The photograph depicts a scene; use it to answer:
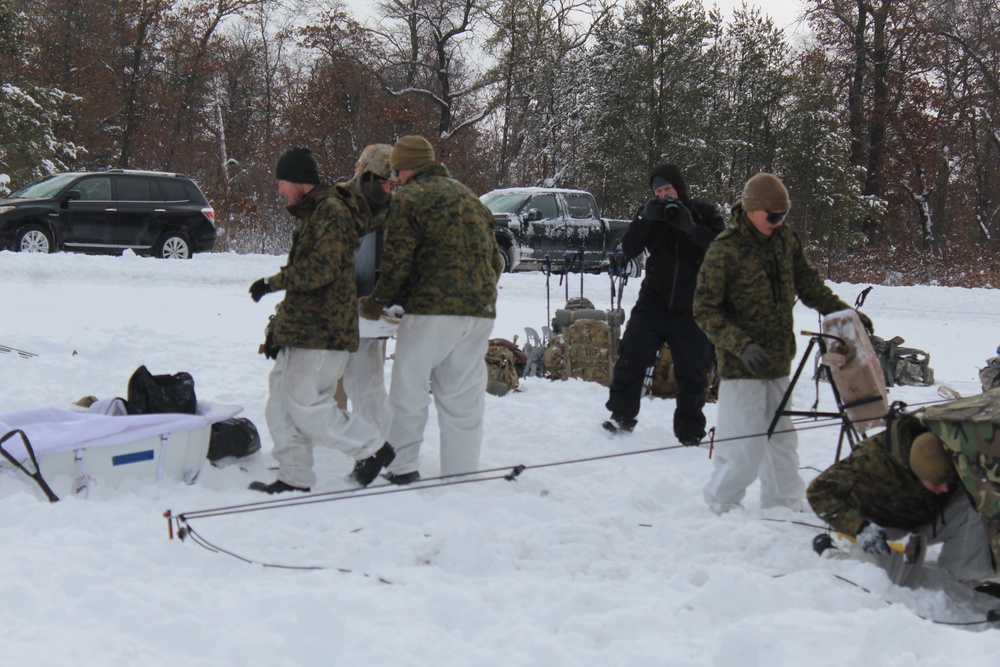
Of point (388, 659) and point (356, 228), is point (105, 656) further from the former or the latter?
point (356, 228)

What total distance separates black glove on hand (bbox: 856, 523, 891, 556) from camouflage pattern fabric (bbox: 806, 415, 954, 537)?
91mm

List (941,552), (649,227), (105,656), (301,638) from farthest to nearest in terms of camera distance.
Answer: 1. (649,227)
2. (941,552)
3. (301,638)
4. (105,656)

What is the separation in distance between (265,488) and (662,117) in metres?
19.5

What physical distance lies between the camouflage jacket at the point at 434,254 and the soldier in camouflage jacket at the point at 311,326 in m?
0.18

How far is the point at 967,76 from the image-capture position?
88.1 feet

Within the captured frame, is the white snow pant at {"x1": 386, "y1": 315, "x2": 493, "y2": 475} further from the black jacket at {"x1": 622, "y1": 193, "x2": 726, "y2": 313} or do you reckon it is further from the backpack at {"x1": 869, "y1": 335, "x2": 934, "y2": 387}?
the backpack at {"x1": 869, "y1": 335, "x2": 934, "y2": 387}

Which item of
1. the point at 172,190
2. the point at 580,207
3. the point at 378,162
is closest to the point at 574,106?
the point at 580,207

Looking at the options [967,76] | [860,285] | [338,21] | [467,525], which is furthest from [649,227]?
[967,76]

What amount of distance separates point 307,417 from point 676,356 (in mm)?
2455

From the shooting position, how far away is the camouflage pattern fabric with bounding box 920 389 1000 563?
333 cm

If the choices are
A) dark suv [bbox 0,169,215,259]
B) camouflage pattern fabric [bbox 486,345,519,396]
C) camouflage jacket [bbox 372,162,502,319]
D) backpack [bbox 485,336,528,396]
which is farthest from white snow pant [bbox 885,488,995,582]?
dark suv [bbox 0,169,215,259]

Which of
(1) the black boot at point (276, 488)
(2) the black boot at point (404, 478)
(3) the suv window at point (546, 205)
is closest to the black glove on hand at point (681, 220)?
(2) the black boot at point (404, 478)

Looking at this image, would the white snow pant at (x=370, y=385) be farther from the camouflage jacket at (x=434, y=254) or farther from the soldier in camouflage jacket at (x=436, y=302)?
the camouflage jacket at (x=434, y=254)

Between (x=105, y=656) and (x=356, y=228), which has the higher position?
(x=356, y=228)
